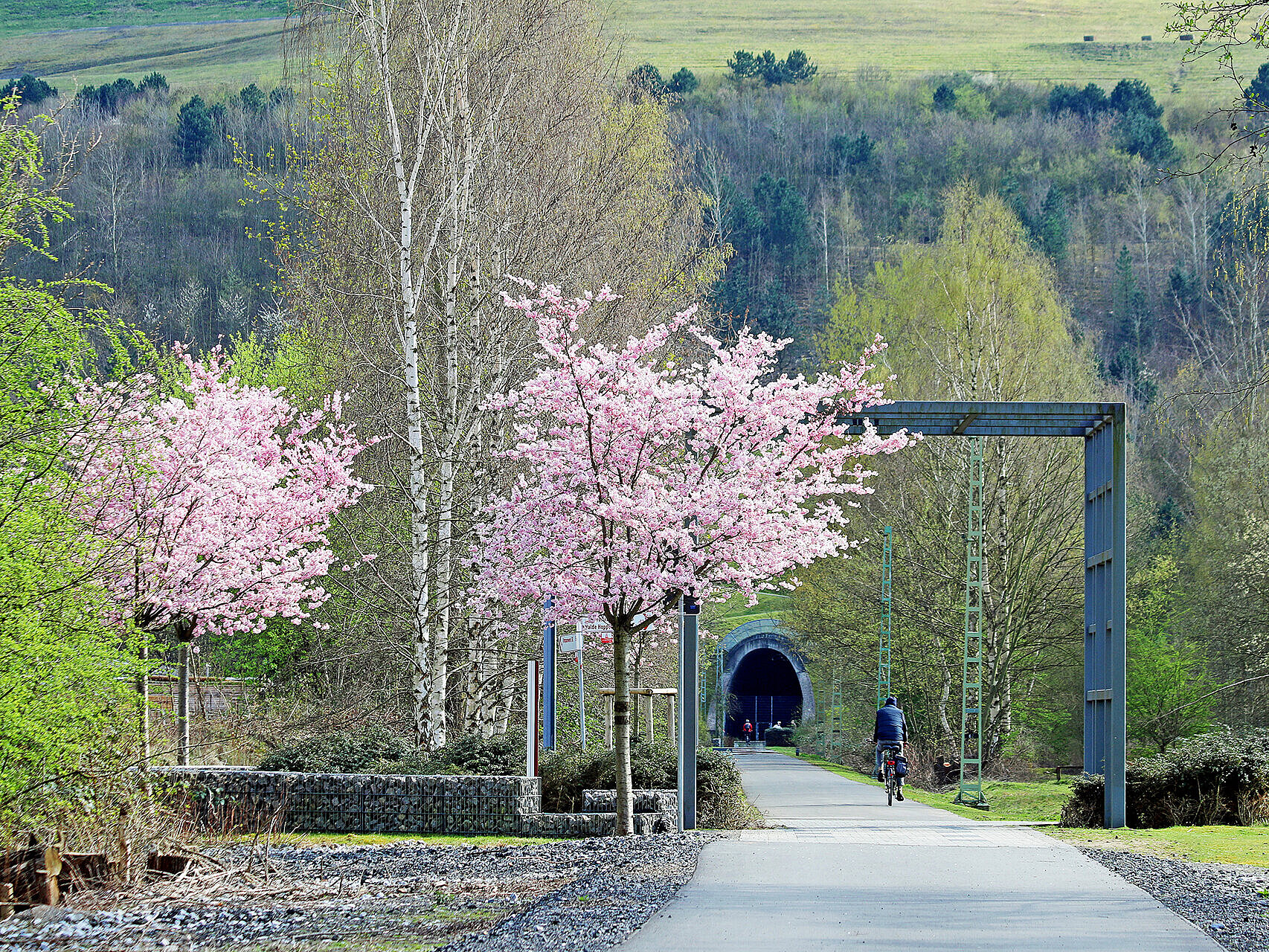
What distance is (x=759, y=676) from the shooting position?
221ft

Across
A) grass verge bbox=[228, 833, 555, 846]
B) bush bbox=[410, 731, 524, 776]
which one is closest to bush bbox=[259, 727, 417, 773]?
bush bbox=[410, 731, 524, 776]

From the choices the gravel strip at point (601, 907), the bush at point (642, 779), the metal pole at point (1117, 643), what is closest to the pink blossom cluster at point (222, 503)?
the bush at point (642, 779)

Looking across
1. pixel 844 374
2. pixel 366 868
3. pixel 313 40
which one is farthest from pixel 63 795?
pixel 313 40

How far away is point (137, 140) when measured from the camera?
82250mm

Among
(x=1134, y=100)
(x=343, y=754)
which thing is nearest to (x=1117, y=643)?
(x=343, y=754)

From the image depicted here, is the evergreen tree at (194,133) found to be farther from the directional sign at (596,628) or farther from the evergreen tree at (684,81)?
the directional sign at (596,628)

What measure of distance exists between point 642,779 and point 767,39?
101642 millimetres

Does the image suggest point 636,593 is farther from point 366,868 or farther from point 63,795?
point 63,795

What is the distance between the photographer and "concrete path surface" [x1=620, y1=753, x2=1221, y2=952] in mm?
7070

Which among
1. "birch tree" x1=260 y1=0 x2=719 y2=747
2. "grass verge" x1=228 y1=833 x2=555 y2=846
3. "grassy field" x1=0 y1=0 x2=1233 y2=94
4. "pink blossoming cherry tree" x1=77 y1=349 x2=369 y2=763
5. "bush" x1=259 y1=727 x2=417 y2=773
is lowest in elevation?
"grass verge" x1=228 y1=833 x2=555 y2=846

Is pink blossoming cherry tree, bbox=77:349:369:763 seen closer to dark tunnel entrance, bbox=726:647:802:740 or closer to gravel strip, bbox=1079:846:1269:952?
gravel strip, bbox=1079:846:1269:952

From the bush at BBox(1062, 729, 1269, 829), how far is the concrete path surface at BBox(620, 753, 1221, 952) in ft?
4.46

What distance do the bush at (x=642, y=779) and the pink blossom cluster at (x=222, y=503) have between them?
455 centimetres

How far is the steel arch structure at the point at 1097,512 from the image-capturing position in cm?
1402
